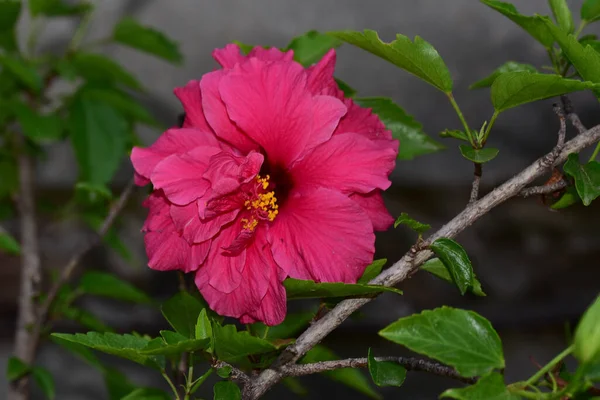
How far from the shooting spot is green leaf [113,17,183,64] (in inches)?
43.9

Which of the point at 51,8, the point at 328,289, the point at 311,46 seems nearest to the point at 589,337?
the point at 328,289

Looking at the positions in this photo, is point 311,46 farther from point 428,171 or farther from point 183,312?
point 428,171

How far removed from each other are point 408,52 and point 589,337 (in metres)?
0.24

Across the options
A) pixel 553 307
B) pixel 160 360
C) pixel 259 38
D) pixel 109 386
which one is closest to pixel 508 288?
pixel 553 307

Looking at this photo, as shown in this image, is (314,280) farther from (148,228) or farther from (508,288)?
(508,288)

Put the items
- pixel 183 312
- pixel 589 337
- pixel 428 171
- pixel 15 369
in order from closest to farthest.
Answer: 1. pixel 589 337
2. pixel 183 312
3. pixel 15 369
4. pixel 428 171

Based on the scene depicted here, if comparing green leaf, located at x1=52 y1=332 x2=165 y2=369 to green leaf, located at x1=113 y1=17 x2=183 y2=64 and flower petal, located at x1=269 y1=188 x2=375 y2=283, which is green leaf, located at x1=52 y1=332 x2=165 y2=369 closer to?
flower petal, located at x1=269 y1=188 x2=375 y2=283

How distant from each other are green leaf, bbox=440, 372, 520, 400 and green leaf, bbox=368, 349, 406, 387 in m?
0.10

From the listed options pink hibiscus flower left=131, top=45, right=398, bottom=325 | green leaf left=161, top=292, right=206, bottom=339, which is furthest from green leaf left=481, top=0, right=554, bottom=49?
green leaf left=161, top=292, right=206, bottom=339

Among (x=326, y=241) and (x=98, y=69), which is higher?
(x=326, y=241)

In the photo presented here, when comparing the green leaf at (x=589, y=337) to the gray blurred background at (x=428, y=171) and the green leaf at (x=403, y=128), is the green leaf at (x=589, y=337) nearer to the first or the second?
the green leaf at (x=403, y=128)

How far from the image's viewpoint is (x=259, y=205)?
0.54m

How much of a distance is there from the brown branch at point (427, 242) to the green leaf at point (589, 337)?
0.46 ft

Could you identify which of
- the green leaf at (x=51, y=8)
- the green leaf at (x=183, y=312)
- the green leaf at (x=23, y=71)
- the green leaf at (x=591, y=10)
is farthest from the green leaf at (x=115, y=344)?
the green leaf at (x=51, y=8)
